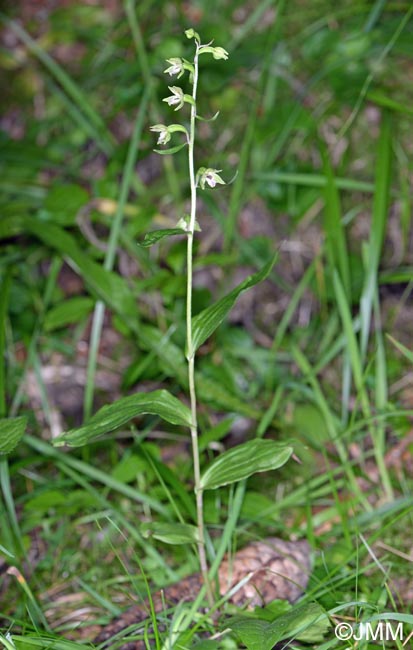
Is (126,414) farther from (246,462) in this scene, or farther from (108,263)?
(108,263)

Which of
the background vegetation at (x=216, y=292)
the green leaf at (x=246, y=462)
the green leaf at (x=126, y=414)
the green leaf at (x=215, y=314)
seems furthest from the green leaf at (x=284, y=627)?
the green leaf at (x=215, y=314)

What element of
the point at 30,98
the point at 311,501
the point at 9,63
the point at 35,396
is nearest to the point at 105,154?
the point at 30,98

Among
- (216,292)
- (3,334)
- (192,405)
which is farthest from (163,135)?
(216,292)

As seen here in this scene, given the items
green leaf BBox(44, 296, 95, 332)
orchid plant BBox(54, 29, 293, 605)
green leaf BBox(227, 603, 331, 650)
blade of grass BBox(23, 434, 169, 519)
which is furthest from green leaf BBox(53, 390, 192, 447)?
green leaf BBox(44, 296, 95, 332)

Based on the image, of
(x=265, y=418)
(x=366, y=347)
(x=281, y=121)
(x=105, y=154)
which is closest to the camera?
(x=265, y=418)

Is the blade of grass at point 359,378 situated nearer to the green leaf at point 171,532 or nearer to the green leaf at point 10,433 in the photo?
the green leaf at point 171,532

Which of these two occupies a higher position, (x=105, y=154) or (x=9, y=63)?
(x=9, y=63)

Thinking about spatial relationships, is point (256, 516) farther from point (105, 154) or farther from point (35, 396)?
point (105, 154)
